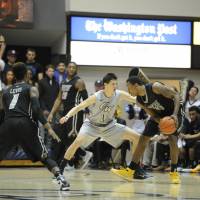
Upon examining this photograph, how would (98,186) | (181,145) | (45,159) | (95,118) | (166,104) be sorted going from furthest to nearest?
(181,145)
(95,118)
(166,104)
(98,186)
(45,159)

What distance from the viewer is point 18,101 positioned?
280 inches

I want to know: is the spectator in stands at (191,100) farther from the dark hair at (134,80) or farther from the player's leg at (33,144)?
the player's leg at (33,144)

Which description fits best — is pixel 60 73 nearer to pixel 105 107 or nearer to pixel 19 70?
pixel 105 107

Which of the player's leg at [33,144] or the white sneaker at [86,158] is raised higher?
the player's leg at [33,144]

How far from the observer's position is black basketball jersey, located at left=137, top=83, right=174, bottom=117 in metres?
8.14

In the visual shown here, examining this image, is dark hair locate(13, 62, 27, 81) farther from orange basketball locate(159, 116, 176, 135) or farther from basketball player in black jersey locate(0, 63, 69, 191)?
orange basketball locate(159, 116, 176, 135)

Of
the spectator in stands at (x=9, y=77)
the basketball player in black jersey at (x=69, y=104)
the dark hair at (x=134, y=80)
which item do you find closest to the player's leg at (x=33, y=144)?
the dark hair at (x=134, y=80)

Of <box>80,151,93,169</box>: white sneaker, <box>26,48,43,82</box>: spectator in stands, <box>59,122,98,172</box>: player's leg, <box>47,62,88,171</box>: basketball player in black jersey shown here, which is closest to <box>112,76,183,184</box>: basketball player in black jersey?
<box>59,122,98,172</box>: player's leg

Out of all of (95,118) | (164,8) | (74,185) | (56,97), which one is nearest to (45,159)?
(74,185)

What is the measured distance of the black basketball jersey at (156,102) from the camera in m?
8.14

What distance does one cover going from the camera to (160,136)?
509 inches

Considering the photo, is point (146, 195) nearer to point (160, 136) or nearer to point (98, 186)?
point (98, 186)

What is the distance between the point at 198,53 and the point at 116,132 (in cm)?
755

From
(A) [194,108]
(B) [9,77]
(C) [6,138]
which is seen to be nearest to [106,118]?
(C) [6,138]
